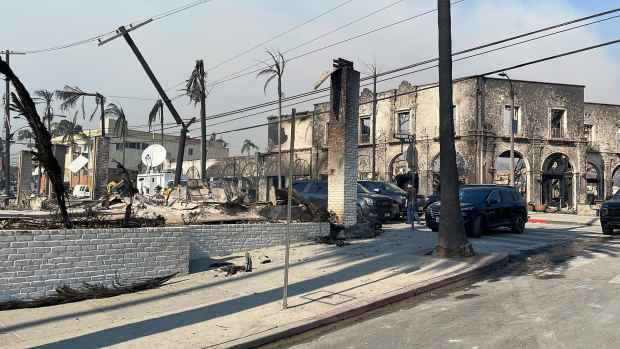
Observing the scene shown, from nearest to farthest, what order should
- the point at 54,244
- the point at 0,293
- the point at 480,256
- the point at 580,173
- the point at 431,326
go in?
the point at 431,326, the point at 0,293, the point at 54,244, the point at 480,256, the point at 580,173

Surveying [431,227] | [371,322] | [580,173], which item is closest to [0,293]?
[371,322]

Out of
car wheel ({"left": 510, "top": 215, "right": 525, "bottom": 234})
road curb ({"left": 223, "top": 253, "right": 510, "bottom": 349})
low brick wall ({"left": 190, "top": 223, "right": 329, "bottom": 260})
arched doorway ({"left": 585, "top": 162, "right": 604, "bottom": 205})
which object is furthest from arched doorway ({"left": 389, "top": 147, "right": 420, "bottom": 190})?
road curb ({"left": 223, "top": 253, "right": 510, "bottom": 349})

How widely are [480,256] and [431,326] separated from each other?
4950 millimetres

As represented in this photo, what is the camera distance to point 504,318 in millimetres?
6652

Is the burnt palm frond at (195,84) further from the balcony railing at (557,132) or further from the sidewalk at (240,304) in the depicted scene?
the balcony railing at (557,132)

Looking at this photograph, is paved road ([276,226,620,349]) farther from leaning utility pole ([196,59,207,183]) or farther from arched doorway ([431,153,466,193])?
arched doorway ([431,153,466,193])

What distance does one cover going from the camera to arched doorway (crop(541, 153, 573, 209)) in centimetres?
3719

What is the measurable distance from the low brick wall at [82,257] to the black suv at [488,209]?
8590mm

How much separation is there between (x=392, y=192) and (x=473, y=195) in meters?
4.52

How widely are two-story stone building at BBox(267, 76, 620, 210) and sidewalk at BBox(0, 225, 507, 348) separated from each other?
2428cm

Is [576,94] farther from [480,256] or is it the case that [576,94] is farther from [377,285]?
[377,285]

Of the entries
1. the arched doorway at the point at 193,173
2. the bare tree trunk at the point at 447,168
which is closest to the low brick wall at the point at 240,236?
the bare tree trunk at the point at 447,168

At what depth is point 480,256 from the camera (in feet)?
36.1

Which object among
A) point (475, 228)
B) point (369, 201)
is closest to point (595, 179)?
point (369, 201)
